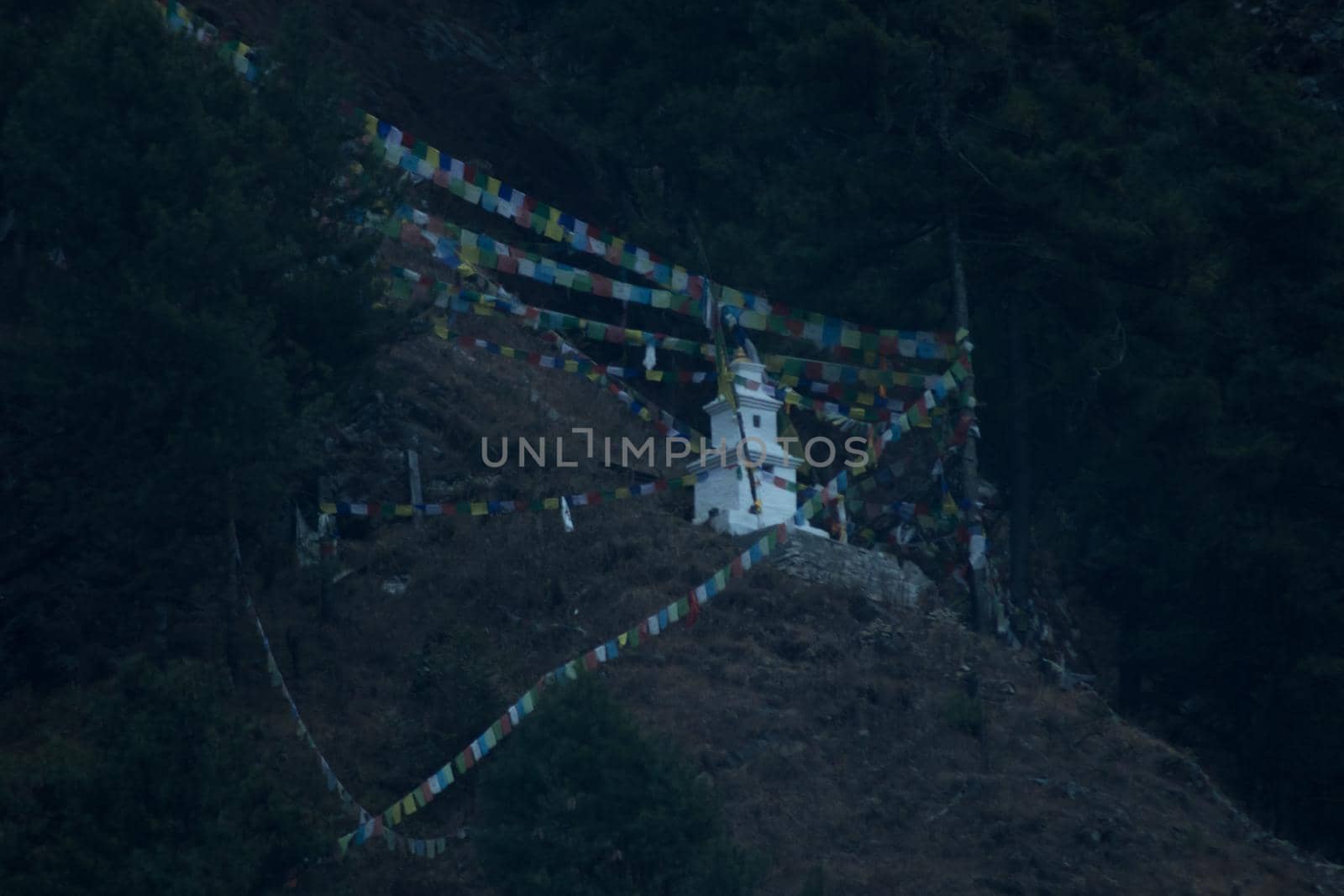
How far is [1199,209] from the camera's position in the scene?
83.1 feet

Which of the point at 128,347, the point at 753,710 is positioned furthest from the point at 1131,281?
the point at 128,347

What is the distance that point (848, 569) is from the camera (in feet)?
78.2

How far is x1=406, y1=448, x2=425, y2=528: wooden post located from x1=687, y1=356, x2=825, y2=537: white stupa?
14.2 feet

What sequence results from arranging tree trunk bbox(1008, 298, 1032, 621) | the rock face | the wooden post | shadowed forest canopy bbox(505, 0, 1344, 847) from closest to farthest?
the rock face → shadowed forest canopy bbox(505, 0, 1344, 847) → the wooden post → tree trunk bbox(1008, 298, 1032, 621)

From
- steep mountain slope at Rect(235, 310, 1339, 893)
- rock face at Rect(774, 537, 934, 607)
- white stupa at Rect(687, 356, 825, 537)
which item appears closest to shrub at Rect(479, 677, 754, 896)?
steep mountain slope at Rect(235, 310, 1339, 893)

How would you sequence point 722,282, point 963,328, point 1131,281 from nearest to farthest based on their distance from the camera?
1. point 963,328
2. point 1131,281
3. point 722,282

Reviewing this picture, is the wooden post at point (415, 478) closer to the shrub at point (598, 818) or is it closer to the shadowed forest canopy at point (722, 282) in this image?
the shadowed forest canopy at point (722, 282)

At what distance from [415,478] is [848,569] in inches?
270

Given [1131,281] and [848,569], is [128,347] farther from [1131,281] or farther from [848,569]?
[1131,281]

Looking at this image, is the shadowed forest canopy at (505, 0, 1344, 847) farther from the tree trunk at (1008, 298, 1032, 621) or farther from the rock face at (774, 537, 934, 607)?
the rock face at (774, 537, 934, 607)

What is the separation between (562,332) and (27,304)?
14.3m

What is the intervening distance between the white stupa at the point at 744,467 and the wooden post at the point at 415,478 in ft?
14.2

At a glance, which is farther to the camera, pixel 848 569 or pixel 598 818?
pixel 848 569

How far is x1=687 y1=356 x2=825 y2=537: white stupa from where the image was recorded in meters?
24.6
